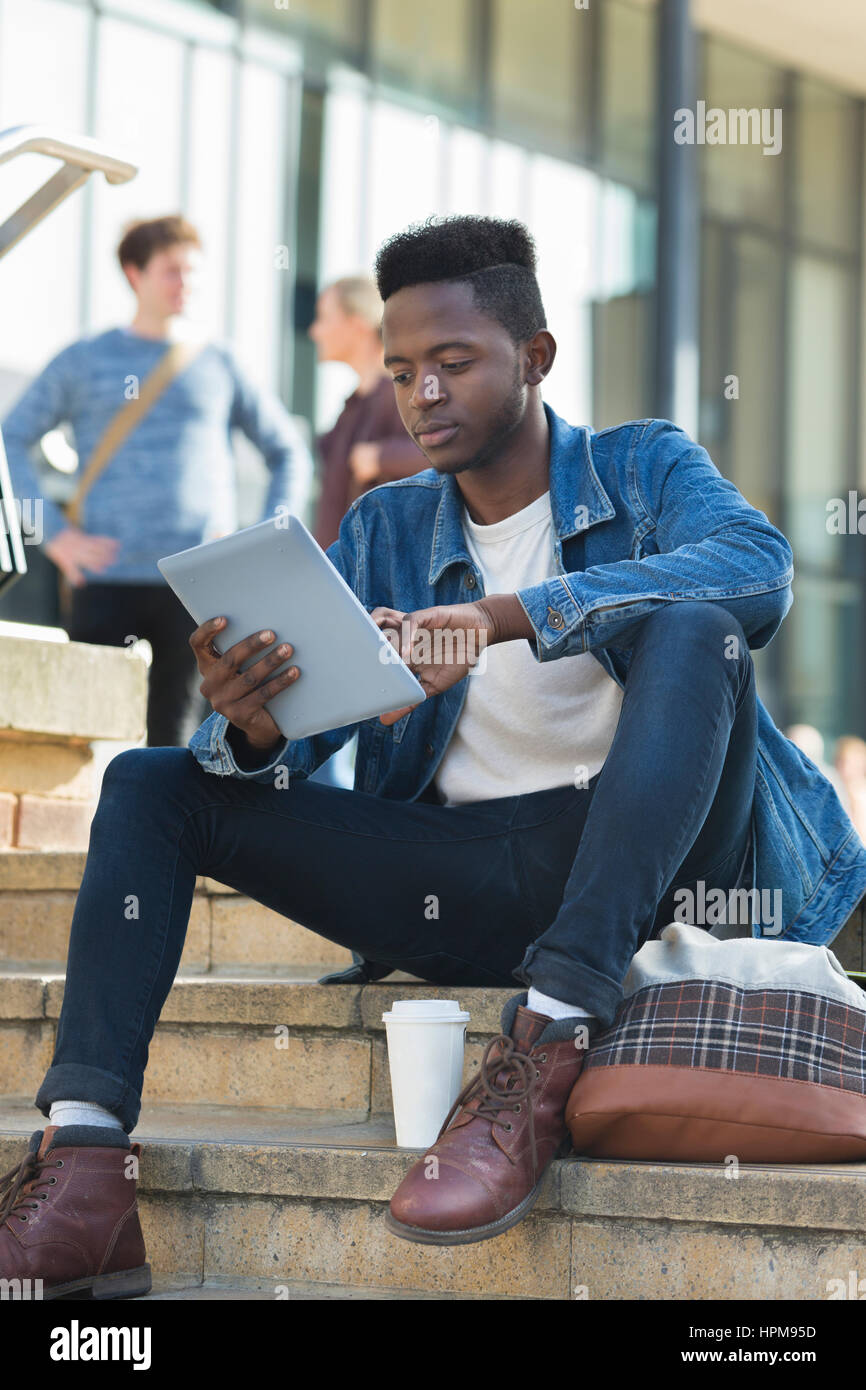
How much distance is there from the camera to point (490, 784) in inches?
94.0

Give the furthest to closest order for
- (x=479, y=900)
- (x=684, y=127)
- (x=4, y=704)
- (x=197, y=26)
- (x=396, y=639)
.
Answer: (x=197, y=26)
(x=684, y=127)
(x=4, y=704)
(x=479, y=900)
(x=396, y=639)

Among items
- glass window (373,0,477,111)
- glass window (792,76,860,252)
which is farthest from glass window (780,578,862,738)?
glass window (373,0,477,111)


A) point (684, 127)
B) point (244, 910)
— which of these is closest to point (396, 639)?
point (244, 910)

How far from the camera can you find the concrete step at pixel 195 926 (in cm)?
314

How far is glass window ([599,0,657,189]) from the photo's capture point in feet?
43.8

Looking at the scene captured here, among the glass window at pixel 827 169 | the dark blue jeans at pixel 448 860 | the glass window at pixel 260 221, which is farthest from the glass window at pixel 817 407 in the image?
the dark blue jeans at pixel 448 860

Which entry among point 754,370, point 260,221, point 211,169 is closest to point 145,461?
point 211,169

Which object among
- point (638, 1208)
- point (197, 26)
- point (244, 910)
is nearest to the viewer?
point (638, 1208)

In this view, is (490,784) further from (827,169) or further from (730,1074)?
(827,169)

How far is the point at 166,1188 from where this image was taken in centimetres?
213

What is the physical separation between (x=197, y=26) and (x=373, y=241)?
1837 millimetres
